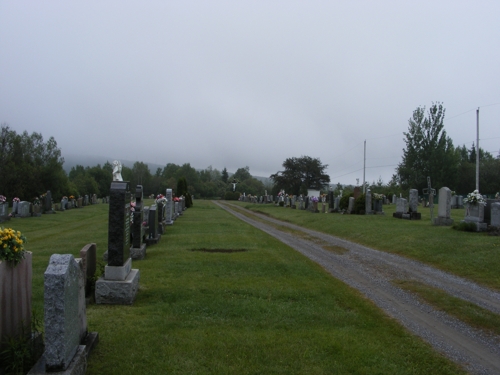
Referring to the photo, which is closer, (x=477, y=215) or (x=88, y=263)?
(x=88, y=263)

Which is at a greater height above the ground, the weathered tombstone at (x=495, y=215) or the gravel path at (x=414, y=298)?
the weathered tombstone at (x=495, y=215)

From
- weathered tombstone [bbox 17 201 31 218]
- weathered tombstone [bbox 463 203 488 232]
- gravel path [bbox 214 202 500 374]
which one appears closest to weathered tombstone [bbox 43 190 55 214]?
weathered tombstone [bbox 17 201 31 218]

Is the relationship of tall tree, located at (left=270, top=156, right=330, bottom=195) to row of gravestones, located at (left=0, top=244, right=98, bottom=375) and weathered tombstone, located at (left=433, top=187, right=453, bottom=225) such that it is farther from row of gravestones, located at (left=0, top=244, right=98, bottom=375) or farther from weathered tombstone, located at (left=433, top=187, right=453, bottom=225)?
row of gravestones, located at (left=0, top=244, right=98, bottom=375)

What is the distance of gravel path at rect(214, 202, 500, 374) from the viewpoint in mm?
5656

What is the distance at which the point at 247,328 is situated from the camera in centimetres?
612

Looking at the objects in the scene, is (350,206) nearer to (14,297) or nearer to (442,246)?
(442,246)

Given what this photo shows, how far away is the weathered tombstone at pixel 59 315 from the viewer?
4012 mm

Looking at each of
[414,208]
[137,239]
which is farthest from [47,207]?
[414,208]

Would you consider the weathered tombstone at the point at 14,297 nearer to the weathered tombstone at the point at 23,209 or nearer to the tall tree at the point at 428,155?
the weathered tombstone at the point at 23,209

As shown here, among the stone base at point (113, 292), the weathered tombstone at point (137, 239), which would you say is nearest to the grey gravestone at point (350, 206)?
the weathered tombstone at point (137, 239)

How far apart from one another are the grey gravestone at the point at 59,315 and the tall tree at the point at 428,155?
58.0 m

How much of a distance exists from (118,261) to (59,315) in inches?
136

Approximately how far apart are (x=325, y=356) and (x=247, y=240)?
36.5ft

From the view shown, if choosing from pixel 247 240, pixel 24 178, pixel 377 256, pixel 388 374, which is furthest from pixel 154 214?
pixel 24 178
